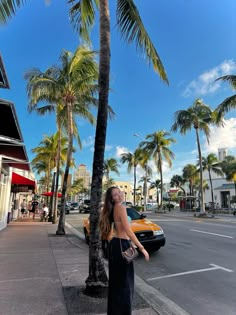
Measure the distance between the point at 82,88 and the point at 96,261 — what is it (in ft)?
34.9

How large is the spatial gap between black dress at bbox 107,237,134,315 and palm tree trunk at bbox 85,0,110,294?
4.50 ft

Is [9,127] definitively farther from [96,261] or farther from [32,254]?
[96,261]

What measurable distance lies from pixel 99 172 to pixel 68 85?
423 inches

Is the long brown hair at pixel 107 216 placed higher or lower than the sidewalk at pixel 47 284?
higher

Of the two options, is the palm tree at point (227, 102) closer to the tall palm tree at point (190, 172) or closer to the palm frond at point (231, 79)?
the palm frond at point (231, 79)

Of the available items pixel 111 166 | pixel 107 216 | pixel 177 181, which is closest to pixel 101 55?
pixel 107 216

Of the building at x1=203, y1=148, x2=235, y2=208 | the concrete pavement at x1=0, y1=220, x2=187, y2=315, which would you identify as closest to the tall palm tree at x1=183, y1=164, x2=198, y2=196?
the building at x1=203, y1=148, x2=235, y2=208

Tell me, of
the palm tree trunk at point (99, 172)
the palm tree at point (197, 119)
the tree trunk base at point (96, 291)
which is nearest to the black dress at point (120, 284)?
the tree trunk base at point (96, 291)

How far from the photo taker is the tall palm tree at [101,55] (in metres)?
4.84

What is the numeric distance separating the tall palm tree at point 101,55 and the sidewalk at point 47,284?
532mm

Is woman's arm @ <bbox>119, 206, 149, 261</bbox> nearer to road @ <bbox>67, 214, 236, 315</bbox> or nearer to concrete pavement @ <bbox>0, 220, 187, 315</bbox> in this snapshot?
concrete pavement @ <bbox>0, 220, 187, 315</bbox>

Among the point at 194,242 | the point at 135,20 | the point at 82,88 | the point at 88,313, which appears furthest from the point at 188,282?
the point at 82,88

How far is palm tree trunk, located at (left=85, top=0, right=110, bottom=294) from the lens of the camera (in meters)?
4.71

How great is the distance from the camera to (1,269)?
6562 millimetres
